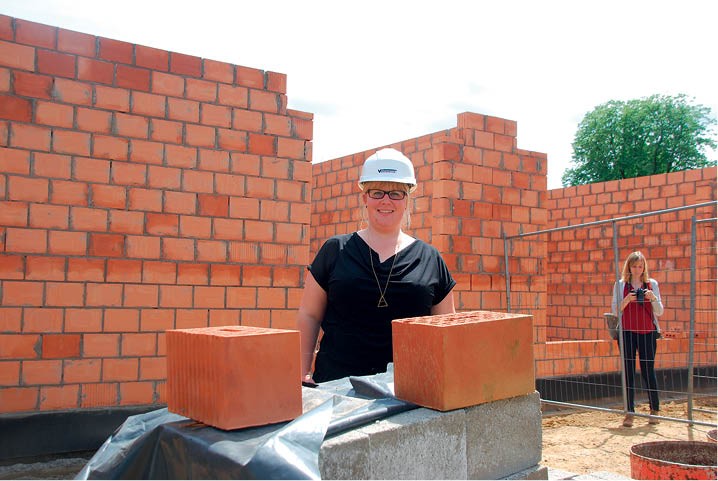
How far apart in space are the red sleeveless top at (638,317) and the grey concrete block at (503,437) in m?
4.76

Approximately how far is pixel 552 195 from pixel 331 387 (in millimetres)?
9852

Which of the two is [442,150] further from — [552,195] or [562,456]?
[552,195]

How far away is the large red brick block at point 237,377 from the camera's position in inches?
69.0

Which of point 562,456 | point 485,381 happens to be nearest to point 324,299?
point 485,381

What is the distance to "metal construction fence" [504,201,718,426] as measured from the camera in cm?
683

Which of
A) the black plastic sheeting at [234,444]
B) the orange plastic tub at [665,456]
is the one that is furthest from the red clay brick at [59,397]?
the orange plastic tub at [665,456]

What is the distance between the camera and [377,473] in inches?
73.0

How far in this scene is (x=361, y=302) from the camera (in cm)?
271

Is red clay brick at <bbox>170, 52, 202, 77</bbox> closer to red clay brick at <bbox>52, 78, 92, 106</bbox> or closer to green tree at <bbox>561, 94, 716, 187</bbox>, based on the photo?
red clay brick at <bbox>52, 78, 92, 106</bbox>

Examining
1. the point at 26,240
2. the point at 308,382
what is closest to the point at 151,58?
the point at 26,240

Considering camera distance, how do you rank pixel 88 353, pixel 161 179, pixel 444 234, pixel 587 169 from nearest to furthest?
pixel 88 353 < pixel 161 179 < pixel 444 234 < pixel 587 169

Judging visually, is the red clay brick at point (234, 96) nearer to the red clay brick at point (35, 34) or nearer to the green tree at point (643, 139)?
the red clay brick at point (35, 34)

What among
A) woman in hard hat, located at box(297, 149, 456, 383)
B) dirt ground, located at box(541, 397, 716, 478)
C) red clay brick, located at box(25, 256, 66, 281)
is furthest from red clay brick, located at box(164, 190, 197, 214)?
dirt ground, located at box(541, 397, 716, 478)

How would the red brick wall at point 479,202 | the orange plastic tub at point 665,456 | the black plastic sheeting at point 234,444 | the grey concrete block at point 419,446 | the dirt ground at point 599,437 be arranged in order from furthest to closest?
1. the red brick wall at point 479,202
2. the dirt ground at point 599,437
3. the orange plastic tub at point 665,456
4. the grey concrete block at point 419,446
5. the black plastic sheeting at point 234,444
